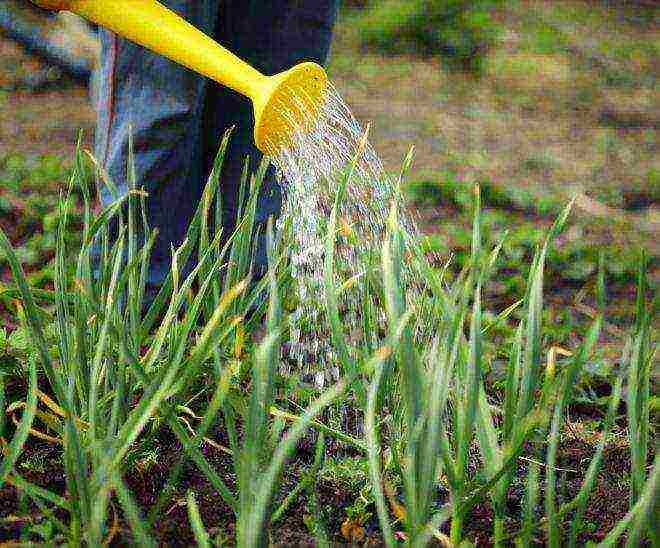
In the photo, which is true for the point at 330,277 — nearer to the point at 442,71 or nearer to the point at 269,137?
the point at 269,137

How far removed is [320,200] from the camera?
6.66 feet

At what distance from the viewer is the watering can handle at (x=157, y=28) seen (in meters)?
1.51

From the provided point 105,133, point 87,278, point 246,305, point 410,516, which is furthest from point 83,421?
point 105,133

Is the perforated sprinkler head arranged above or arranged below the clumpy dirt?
above

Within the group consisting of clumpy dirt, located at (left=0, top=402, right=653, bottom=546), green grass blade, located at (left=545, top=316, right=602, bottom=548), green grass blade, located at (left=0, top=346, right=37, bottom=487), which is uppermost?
green grass blade, located at (left=545, top=316, right=602, bottom=548)

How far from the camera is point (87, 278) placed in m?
1.50

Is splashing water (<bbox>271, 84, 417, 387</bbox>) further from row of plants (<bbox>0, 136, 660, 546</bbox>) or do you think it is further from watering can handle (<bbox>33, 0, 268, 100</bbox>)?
watering can handle (<bbox>33, 0, 268, 100</bbox>)

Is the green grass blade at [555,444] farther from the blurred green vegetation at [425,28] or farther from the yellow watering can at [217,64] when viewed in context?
the blurred green vegetation at [425,28]

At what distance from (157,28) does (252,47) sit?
67cm

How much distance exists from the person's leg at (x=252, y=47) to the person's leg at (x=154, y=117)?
10 centimetres

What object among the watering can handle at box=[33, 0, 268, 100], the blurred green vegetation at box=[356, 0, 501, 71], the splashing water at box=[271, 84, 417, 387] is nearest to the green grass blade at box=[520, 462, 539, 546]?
the splashing water at box=[271, 84, 417, 387]

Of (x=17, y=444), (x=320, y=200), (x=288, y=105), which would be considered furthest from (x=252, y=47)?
(x=17, y=444)

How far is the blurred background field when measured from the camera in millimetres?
2910

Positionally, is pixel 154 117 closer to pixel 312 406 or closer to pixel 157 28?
pixel 157 28
